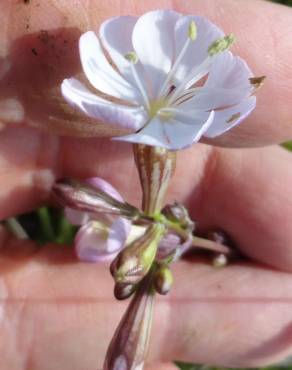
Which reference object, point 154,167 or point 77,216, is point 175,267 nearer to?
point 77,216

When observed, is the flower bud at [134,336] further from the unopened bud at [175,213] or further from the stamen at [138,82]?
the stamen at [138,82]

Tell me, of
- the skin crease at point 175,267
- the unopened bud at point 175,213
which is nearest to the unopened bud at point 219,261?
the skin crease at point 175,267

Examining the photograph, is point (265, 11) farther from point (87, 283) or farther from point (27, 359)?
point (27, 359)

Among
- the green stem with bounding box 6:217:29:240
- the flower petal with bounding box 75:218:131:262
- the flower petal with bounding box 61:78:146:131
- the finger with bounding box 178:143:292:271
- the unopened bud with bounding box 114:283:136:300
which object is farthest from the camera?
the green stem with bounding box 6:217:29:240

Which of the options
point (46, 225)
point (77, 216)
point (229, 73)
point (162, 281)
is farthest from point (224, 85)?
point (46, 225)

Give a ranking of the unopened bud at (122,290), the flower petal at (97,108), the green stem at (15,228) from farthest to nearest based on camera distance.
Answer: the green stem at (15,228) → the unopened bud at (122,290) → the flower petal at (97,108)

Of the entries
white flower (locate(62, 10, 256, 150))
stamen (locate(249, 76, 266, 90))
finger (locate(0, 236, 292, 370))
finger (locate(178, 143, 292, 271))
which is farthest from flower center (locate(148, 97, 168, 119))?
finger (locate(0, 236, 292, 370))

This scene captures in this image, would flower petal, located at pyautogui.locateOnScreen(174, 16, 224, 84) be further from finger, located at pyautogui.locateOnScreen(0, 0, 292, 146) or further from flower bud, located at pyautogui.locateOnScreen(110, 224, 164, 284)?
flower bud, located at pyautogui.locateOnScreen(110, 224, 164, 284)
